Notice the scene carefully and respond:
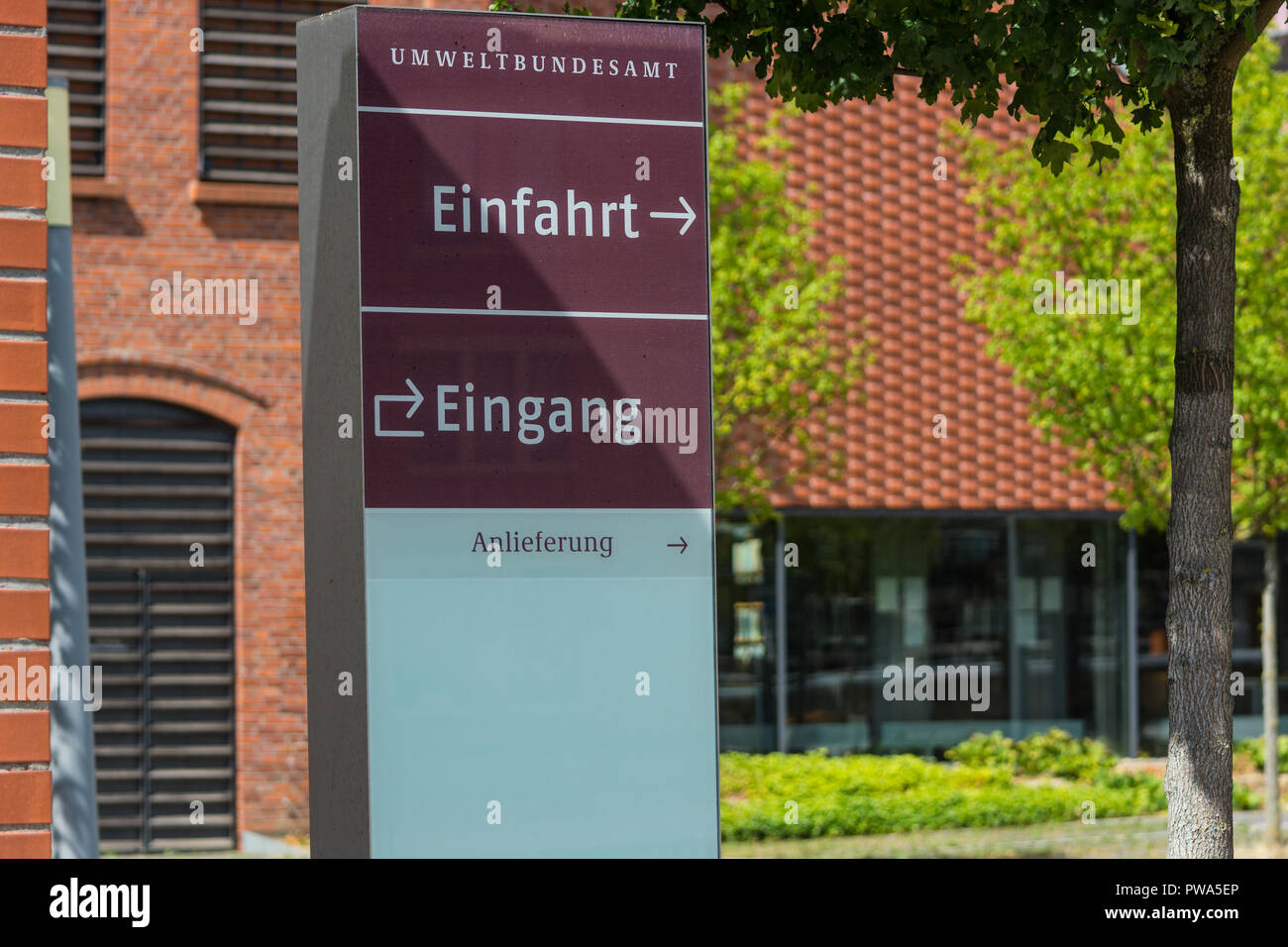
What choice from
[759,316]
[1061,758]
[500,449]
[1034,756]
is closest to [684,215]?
[500,449]

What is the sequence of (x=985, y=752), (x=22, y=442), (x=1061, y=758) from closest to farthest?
(x=22, y=442)
(x=985, y=752)
(x=1061, y=758)

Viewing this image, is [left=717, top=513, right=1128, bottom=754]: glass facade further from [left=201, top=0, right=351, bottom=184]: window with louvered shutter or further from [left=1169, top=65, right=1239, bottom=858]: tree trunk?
[left=1169, top=65, right=1239, bottom=858]: tree trunk

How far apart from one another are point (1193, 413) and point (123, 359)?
11.2m

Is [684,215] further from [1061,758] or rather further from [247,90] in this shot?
[1061,758]

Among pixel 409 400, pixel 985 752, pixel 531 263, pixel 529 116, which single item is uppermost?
pixel 529 116

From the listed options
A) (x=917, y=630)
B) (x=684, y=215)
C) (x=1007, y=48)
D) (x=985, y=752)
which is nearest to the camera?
(x=684, y=215)

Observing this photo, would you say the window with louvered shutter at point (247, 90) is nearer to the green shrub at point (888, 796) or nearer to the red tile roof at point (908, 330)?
the red tile roof at point (908, 330)

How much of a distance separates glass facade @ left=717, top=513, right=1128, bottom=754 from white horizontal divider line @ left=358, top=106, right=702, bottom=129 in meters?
12.5

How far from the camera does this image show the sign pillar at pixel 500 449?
4781mm

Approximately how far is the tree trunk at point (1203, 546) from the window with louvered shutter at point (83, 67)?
38.4ft

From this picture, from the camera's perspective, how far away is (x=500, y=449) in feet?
15.9

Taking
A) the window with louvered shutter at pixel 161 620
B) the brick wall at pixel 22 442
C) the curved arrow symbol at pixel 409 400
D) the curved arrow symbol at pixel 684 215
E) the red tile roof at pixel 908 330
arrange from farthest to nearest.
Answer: the red tile roof at pixel 908 330 → the window with louvered shutter at pixel 161 620 → the curved arrow symbol at pixel 684 215 → the curved arrow symbol at pixel 409 400 → the brick wall at pixel 22 442

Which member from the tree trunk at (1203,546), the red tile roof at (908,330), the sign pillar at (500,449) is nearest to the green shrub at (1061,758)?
the red tile roof at (908,330)

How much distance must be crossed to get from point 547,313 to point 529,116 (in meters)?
0.64
